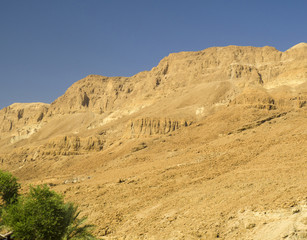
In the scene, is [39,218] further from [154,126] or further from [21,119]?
[21,119]

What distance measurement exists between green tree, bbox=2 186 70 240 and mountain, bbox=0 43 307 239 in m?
4.29

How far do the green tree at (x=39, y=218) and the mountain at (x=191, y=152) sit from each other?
169 inches

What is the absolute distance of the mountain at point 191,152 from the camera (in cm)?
1611

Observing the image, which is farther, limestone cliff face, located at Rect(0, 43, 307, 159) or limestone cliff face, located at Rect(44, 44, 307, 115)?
limestone cliff face, located at Rect(44, 44, 307, 115)

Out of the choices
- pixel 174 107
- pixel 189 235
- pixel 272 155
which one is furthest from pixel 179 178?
pixel 174 107

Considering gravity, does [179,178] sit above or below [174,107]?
below

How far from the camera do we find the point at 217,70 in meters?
85.2

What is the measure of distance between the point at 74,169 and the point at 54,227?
35464 mm

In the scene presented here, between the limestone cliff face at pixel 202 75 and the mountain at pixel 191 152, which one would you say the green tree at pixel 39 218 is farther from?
the limestone cliff face at pixel 202 75

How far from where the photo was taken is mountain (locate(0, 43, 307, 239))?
634 inches

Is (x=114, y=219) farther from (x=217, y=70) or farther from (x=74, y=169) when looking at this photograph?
(x=217, y=70)

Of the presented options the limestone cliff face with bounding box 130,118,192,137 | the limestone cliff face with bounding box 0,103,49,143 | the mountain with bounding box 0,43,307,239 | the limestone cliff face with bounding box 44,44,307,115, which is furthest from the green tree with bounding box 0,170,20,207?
the limestone cliff face with bounding box 0,103,49,143

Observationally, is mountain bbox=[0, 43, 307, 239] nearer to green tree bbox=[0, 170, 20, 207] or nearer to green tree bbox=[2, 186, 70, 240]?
green tree bbox=[2, 186, 70, 240]

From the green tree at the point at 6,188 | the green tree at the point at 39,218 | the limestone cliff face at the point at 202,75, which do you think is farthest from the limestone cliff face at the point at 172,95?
the green tree at the point at 39,218
